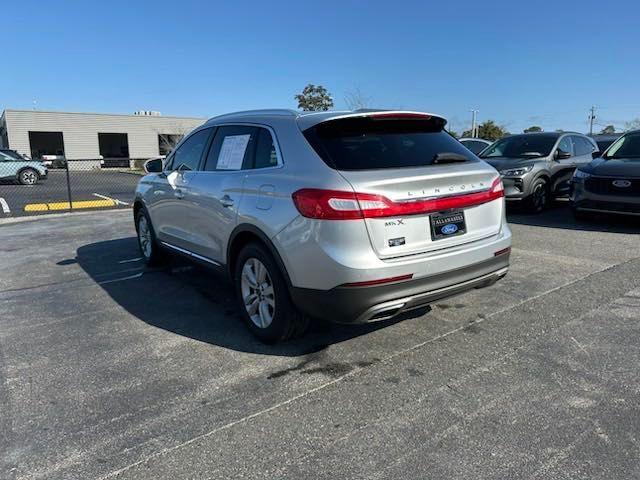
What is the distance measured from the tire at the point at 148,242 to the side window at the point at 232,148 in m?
1.91

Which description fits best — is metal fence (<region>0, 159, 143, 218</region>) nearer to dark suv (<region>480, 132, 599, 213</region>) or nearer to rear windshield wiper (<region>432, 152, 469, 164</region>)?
dark suv (<region>480, 132, 599, 213</region>)

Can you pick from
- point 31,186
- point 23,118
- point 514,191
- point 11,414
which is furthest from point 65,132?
point 11,414

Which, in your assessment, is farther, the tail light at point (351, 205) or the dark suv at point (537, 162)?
the dark suv at point (537, 162)

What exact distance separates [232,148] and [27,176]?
20308 millimetres

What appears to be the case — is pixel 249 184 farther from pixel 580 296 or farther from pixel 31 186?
pixel 31 186

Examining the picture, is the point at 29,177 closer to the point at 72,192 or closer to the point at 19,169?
the point at 19,169

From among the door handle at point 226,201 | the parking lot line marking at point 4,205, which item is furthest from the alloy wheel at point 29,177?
the door handle at point 226,201

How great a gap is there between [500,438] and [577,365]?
1132mm

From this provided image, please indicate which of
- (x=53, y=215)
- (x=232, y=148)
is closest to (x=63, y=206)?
(x=53, y=215)

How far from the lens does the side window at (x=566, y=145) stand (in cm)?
1048

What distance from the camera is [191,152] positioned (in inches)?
203

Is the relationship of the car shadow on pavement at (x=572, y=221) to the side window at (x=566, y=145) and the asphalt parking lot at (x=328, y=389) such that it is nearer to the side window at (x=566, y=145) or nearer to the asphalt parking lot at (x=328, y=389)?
the side window at (x=566, y=145)

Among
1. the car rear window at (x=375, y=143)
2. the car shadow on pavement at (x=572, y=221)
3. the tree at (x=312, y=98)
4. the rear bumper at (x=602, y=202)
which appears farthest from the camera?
the tree at (x=312, y=98)

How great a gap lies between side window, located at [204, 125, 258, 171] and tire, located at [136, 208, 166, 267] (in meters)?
1.91
